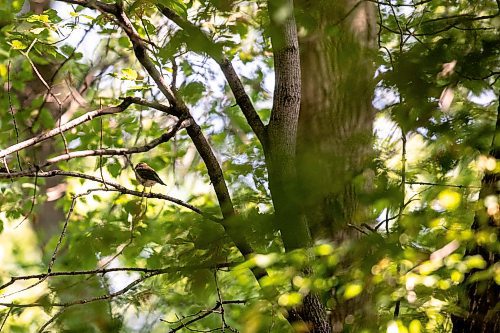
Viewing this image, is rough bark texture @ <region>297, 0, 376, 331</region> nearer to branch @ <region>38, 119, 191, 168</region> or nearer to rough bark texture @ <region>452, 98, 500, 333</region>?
rough bark texture @ <region>452, 98, 500, 333</region>

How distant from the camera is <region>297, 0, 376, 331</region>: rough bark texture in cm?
208

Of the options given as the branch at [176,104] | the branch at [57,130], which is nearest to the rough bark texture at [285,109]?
the branch at [176,104]

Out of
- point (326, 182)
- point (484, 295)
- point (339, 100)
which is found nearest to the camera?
point (326, 182)

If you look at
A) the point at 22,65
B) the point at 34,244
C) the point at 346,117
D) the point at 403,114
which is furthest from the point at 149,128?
the point at 403,114

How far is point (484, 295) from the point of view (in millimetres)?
1793

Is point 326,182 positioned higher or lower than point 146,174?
lower

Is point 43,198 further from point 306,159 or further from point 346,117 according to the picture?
point 306,159

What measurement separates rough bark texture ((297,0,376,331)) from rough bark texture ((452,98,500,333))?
29 centimetres

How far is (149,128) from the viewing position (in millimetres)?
4176

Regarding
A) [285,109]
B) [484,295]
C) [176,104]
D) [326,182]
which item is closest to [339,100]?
[285,109]

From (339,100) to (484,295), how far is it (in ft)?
3.45

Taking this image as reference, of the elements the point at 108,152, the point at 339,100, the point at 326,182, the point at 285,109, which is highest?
the point at 339,100

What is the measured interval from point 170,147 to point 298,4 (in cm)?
209

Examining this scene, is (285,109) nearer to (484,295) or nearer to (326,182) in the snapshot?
(326,182)
